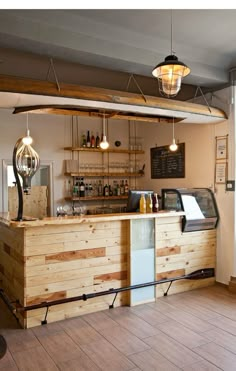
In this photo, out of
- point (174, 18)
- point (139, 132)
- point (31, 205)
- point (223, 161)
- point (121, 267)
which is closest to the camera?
point (174, 18)

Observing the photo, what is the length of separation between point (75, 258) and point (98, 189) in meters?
2.68

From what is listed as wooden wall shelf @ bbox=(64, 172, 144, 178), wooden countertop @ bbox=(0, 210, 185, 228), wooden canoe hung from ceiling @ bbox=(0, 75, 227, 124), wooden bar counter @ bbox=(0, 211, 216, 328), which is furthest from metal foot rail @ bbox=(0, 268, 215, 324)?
wooden wall shelf @ bbox=(64, 172, 144, 178)

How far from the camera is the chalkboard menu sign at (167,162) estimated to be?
5.48m

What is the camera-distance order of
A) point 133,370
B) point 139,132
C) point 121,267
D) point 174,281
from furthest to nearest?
point 139,132, point 174,281, point 121,267, point 133,370

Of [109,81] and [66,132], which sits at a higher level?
[109,81]

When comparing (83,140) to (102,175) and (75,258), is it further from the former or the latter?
(75,258)

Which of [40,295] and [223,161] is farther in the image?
[223,161]

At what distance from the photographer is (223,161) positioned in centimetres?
461

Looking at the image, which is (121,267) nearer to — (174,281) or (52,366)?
(174,281)

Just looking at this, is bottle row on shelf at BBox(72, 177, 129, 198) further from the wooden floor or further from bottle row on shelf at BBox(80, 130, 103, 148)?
the wooden floor

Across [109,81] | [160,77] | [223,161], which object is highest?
[109,81]

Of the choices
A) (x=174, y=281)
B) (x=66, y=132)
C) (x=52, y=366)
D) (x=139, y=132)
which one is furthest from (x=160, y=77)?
(x=139, y=132)

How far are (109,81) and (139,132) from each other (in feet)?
6.07

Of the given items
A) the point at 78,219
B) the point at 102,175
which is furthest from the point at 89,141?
the point at 78,219
